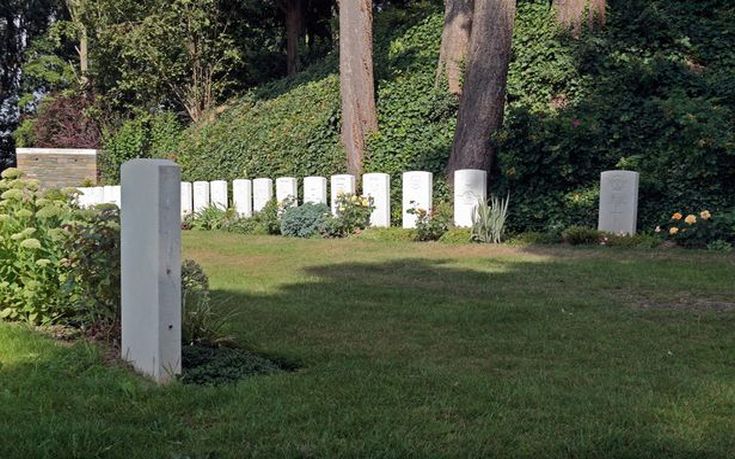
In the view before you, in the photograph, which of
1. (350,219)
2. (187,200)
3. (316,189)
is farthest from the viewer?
(187,200)

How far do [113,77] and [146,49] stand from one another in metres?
3.80

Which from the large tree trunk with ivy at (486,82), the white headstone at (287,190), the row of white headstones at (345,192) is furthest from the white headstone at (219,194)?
the large tree trunk with ivy at (486,82)

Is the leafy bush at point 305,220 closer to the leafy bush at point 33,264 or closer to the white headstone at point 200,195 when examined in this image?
the white headstone at point 200,195

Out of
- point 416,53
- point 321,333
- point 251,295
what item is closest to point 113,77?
point 416,53

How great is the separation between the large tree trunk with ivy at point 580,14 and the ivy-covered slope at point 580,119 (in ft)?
0.95

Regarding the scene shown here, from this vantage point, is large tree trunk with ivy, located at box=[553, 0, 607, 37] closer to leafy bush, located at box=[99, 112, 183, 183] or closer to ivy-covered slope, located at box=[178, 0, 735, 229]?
ivy-covered slope, located at box=[178, 0, 735, 229]

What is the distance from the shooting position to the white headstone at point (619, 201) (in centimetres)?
1098

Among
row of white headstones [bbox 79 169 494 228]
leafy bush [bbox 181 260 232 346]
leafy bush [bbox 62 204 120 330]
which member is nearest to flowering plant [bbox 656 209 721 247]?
row of white headstones [bbox 79 169 494 228]

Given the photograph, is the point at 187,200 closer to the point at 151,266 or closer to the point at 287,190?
the point at 287,190

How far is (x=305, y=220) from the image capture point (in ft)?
45.5

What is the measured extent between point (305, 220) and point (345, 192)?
3.31 feet

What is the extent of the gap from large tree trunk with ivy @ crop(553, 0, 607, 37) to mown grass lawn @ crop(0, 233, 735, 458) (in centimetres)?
913

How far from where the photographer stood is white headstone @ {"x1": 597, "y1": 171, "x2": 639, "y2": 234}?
11.0 meters

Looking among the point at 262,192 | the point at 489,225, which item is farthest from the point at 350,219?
the point at 262,192
